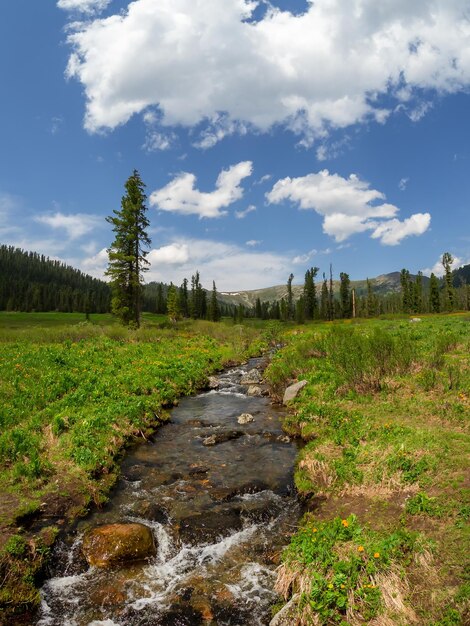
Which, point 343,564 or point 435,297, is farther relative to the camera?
point 435,297

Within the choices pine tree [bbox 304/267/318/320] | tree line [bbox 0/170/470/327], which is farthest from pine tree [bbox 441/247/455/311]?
pine tree [bbox 304/267/318/320]

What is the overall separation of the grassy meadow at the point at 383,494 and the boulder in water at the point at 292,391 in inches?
53.2

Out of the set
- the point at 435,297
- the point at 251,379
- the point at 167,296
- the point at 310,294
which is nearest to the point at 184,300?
the point at 167,296

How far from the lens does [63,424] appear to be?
1107 cm

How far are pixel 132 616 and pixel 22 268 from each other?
21904 cm

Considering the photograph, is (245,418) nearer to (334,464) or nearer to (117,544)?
(334,464)

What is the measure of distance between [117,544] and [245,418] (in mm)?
8055

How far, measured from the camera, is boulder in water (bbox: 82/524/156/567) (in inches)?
260

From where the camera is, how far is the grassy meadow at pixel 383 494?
4656 millimetres

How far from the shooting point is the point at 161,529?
7488 millimetres

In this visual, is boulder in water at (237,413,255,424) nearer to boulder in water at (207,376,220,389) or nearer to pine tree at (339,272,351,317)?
boulder in water at (207,376,220,389)

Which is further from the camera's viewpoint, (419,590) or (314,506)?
(314,506)

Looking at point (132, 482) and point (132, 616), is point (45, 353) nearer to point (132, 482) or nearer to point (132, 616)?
point (132, 482)

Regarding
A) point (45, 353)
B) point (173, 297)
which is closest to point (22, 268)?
point (173, 297)
